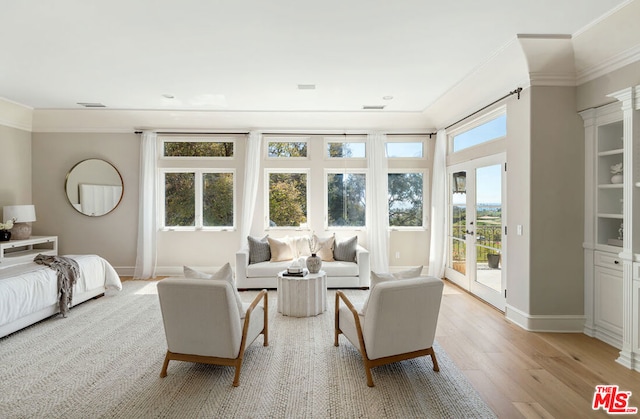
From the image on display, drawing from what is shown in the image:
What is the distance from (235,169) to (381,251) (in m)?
3.17

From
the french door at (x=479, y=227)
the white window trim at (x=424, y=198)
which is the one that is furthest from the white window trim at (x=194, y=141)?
the french door at (x=479, y=227)

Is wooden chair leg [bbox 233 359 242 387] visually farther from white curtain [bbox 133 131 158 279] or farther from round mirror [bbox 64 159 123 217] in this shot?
round mirror [bbox 64 159 123 217]

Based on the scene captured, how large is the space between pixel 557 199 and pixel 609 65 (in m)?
1.38

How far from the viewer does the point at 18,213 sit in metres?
5.41

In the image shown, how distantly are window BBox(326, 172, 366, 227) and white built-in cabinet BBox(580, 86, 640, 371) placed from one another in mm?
3557

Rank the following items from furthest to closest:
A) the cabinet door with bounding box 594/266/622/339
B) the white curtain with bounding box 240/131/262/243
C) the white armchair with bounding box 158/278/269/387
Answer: the white curtain with bounding box 240/131/262/243 → the cabinet door with bounding box 594/266/622/339 → the white armchair with bounding box 158/278/269/387

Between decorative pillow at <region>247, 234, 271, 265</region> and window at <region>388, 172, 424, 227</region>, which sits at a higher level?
window at <region>388, 172, 424, 227</region>

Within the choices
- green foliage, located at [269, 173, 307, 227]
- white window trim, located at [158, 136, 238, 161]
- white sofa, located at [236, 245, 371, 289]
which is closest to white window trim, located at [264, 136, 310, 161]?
green foliage, located at [269, 173, 307, 227]

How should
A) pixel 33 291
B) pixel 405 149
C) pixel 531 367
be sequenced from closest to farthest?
pixel 531 367
pixel 33 291
pixel 405 149

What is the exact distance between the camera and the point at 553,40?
3.29 meters

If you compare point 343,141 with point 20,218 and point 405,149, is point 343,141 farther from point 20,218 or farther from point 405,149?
point 20,218

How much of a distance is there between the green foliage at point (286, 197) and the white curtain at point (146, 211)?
2.21 meters

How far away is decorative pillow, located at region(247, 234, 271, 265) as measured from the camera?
18.3ft

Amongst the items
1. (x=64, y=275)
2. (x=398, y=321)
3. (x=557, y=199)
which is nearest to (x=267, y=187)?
(x=64, y=275)
